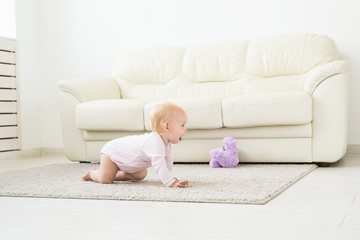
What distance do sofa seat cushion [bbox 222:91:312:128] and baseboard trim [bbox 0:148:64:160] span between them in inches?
85.7

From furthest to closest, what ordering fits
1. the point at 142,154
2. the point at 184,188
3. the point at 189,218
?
1. the point at 142,154
2. the point at 184,188
3. the point at 189,218

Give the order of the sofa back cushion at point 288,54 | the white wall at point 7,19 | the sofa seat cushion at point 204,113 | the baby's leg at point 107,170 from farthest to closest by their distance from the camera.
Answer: the white wall at point 7,19, the sofa back cushion at point 288,54, the sofa seat cushion at point 204,113, the baby's leg at point 107,170

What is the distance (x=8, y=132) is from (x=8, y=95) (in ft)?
1.08

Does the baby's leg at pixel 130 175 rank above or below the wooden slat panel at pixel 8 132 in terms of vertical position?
above

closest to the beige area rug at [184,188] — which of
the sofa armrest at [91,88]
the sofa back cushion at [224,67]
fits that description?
the sofa armrest at [91,88]

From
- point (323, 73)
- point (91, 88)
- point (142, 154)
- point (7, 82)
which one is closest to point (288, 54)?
point (323, 73)

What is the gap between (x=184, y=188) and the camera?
7.11ft

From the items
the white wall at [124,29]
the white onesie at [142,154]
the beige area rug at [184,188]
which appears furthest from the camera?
the white wall at [124,29]

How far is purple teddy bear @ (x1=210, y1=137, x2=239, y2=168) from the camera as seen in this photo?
300 cm

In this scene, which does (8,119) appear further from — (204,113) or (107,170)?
(107,170)

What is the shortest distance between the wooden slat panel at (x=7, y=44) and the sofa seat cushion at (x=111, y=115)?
49.4 inches

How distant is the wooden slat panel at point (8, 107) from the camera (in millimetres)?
4207

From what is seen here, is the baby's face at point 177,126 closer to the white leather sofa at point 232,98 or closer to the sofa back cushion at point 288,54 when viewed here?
the white leather sofa at point 232,98

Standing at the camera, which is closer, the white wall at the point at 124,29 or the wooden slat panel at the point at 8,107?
the white wall at the point at 124,29
